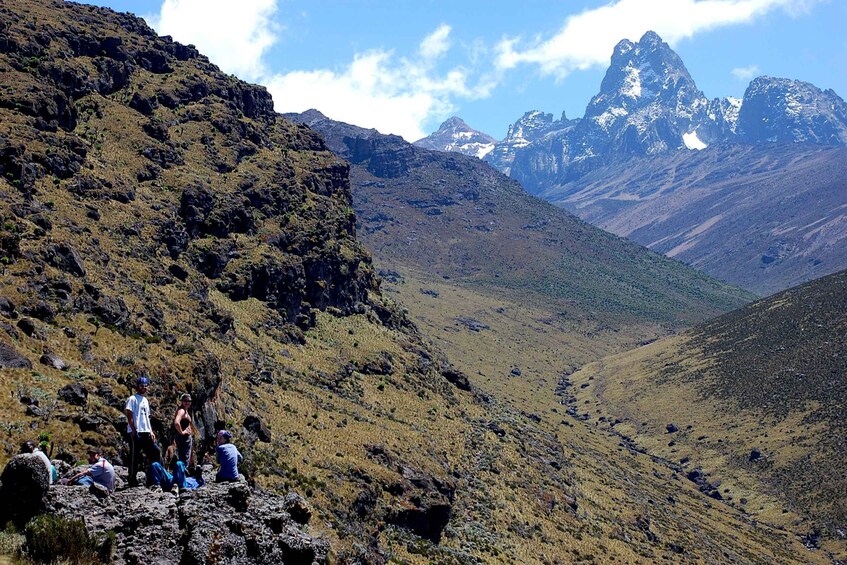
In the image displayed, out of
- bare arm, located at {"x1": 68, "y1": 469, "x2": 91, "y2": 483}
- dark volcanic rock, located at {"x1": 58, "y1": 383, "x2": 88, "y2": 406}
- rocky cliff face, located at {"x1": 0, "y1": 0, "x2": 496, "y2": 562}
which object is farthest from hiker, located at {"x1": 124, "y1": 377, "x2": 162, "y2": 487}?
dark volcanic rock, located at {"x1": 58, "y1": 383, "x2": 88, "y2": 406}

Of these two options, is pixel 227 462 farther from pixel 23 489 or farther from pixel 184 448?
pixel 23 489

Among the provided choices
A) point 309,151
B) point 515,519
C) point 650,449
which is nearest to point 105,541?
point 515,519

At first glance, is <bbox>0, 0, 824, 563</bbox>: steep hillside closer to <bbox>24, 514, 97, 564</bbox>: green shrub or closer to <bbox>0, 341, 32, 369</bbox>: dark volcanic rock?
<bbox>0, 341, 32, 369</bbox>: dark volcanic rock

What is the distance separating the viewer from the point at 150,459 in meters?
19.6

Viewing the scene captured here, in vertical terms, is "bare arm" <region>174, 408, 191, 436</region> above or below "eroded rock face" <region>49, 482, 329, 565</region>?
above

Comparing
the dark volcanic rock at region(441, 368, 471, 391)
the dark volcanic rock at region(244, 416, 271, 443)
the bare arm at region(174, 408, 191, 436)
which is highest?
the bare arm at region(174, 408, 191, 436)

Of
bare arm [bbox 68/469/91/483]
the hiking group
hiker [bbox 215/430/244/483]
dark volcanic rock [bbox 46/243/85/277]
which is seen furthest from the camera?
dark volcanic rock [bbox 46/243/85/277]

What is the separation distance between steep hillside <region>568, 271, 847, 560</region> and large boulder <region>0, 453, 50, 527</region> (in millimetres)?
114627

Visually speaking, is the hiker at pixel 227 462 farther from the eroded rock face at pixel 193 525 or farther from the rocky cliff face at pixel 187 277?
the rocky cliff face at pixel 187 277

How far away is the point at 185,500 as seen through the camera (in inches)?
701

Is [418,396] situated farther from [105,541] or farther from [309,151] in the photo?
[105,541]

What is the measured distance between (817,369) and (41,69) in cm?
14337

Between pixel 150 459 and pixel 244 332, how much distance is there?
52852mm

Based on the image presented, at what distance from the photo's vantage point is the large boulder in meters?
16.6
